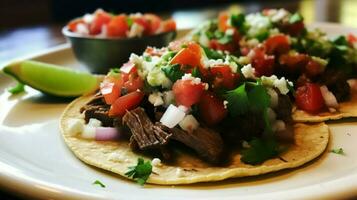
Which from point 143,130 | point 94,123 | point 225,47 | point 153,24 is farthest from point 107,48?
point 143,130

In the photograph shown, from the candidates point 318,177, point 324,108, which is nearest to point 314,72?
point 324,108

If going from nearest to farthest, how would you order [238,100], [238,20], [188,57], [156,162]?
1. [156,162]
2. [238,100]
3. [188,57]
4. [238,20]

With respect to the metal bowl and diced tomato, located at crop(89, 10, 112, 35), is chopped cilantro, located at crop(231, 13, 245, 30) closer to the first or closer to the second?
the metal bowl

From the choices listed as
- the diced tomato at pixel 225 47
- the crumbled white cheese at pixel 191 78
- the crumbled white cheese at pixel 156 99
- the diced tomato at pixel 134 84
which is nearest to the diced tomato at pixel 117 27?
the diced tomato at pixel 225 47

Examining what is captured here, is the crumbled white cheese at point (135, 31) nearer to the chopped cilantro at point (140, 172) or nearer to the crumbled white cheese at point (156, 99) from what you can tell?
the crumbled white cheese at point (156, 99)

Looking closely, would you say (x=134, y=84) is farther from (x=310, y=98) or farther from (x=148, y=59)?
(x=310, y=98)

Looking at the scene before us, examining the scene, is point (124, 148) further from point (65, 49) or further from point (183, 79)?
point (65, 49)
